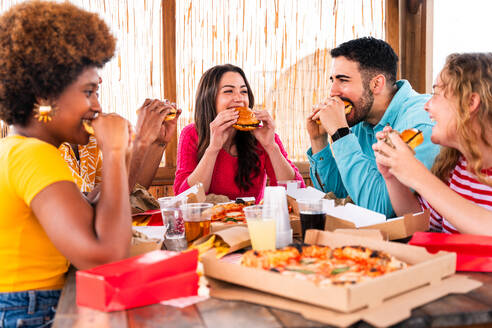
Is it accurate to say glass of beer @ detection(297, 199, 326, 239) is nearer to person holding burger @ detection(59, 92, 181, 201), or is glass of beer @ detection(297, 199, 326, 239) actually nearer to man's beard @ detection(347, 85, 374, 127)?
person holding burger @ detection(59, 92, 181, 201)

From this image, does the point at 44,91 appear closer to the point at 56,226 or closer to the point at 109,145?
the point at 109,145

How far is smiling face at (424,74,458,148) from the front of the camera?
1.81 meters

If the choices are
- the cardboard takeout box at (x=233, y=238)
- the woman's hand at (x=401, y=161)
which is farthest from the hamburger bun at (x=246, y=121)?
the cardboard takeout box at (x=233, y=238)

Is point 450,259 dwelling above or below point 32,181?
below

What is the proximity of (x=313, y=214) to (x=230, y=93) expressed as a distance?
1894 mm

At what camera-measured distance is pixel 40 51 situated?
1335 mm

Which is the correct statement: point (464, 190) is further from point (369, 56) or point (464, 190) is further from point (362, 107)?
point (369, 56)

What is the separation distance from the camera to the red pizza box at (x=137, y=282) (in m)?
1.07

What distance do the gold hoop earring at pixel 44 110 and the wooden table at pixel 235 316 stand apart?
59 centimetres

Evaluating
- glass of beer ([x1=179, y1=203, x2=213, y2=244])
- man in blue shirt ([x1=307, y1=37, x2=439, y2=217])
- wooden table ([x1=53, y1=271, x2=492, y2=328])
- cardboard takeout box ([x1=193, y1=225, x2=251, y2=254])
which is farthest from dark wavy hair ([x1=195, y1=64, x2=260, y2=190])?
wooden table ([x1=53, y1=271, x2=492, y2=328])

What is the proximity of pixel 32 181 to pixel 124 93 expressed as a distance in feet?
9.63

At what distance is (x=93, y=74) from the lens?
1.48 meters

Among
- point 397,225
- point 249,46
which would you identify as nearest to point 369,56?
point 397,225

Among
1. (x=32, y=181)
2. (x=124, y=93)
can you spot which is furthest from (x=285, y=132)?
(x=32, y=181)
